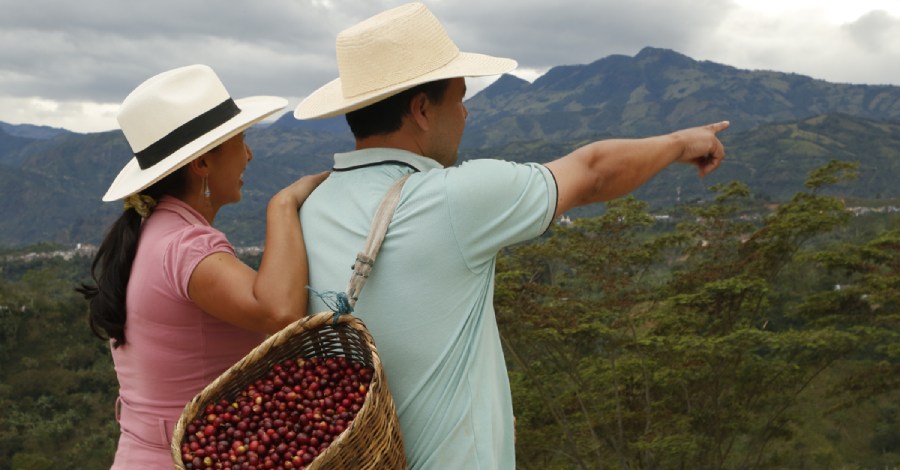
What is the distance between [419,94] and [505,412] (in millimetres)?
644

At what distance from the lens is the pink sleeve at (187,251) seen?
5.35 ft

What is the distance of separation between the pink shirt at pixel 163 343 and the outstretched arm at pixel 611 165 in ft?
2.21

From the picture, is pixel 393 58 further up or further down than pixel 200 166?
further up

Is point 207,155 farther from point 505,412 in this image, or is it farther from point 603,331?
point 603,331

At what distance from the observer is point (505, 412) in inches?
65.4

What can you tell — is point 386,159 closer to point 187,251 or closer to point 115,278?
point 187,251

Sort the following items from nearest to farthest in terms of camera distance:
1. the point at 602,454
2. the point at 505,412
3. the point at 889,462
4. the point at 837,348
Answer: the point at 505,412, the point at 837,348, the point at 602,454, the point at 889,462

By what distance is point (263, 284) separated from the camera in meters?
1.55

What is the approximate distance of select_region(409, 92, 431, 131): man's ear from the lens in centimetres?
168

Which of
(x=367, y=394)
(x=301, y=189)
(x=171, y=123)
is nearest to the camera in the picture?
(x=367, y=394)

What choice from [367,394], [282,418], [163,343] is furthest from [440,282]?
[163,343]

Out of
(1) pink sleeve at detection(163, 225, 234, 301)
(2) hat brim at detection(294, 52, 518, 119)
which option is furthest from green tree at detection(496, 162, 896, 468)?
(1) pink sleeve at detection(163, 225, 234, 301)

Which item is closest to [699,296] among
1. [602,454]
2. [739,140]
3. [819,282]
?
[602,454]

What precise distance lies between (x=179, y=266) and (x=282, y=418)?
39 centimetres
